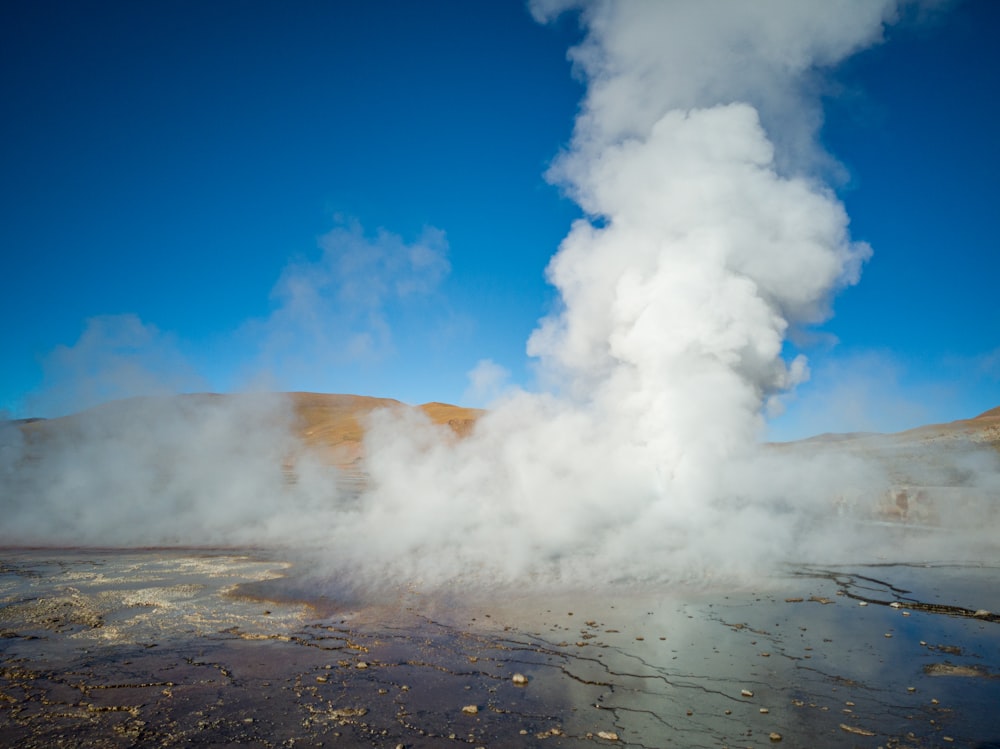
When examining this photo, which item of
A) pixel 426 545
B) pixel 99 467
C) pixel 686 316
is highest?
pixel 686 316

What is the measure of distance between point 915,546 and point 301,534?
15664 mm

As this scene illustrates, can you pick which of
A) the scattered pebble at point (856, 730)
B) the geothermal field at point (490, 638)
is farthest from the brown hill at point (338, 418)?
the scattered pebble at point (856, 730)

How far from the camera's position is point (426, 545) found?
42.2 feet

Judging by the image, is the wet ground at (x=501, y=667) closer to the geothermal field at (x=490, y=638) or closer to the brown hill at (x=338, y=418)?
the geothermal field at (x=490, y=638)

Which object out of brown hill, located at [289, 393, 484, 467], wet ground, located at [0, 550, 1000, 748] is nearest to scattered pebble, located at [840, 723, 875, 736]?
wet ground, located at [0, 550, 1000, 748]

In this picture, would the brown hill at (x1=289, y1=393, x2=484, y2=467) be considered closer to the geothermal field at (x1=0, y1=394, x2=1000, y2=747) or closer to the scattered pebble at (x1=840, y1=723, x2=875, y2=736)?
the geothermal field at (x1=0, y1=394, x2=1000, y2=747)

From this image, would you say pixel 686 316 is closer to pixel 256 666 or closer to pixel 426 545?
pixel 426 545

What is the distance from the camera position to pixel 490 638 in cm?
675

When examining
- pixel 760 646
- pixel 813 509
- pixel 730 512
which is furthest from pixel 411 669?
pixel 813 509

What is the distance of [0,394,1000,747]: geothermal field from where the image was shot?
14.8 feet

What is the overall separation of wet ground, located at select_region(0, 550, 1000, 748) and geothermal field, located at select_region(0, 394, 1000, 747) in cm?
3

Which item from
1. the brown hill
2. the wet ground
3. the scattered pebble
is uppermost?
the brown hill

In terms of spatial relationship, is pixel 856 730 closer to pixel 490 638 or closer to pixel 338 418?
pixel 490 638

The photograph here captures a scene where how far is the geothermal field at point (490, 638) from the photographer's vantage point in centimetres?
450
